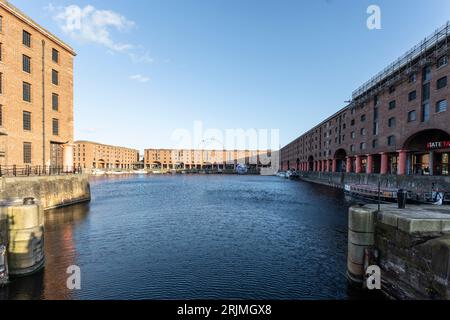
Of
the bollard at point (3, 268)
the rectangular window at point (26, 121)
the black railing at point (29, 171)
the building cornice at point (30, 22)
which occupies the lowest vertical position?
the bollard at point (3, 268)

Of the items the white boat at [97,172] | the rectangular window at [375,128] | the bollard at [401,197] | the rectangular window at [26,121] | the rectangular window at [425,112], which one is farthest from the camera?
the white boat at [97,172]

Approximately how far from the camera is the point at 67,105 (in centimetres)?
3538

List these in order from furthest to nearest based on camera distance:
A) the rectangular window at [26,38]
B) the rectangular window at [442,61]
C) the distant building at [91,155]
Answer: the distant building at [91,155], the rectangular window at [442,61], the rectangular window at [26,38]

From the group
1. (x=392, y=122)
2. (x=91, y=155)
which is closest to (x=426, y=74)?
(x=392, y=122)

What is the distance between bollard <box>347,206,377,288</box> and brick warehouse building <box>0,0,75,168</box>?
106 feet

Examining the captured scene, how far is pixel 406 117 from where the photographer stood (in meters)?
41.0

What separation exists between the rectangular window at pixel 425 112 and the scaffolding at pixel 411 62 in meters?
6.19

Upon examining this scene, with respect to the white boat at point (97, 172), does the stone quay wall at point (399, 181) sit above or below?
above

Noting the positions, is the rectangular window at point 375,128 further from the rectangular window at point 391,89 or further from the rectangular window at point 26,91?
the rectangular window at point 26,91

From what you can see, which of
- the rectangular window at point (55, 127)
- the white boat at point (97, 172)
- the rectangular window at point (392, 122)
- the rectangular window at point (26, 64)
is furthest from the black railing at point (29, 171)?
the white boat at point (97, 172)

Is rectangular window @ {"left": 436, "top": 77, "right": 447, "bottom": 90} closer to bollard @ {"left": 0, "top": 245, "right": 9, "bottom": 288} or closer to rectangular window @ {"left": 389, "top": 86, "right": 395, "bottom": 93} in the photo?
rectangular window @ {"left": 389, "top": 86, "right": 395, "bottom": 93}

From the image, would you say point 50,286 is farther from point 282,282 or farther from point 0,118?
point 0,118

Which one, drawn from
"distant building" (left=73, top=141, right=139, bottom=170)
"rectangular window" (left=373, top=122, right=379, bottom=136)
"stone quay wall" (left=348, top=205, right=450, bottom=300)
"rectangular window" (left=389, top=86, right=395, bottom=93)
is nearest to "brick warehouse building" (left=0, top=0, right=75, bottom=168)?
"stone quay wall" (left=348, top=205, right=450, bottom=300)

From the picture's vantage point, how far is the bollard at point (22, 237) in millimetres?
10141
